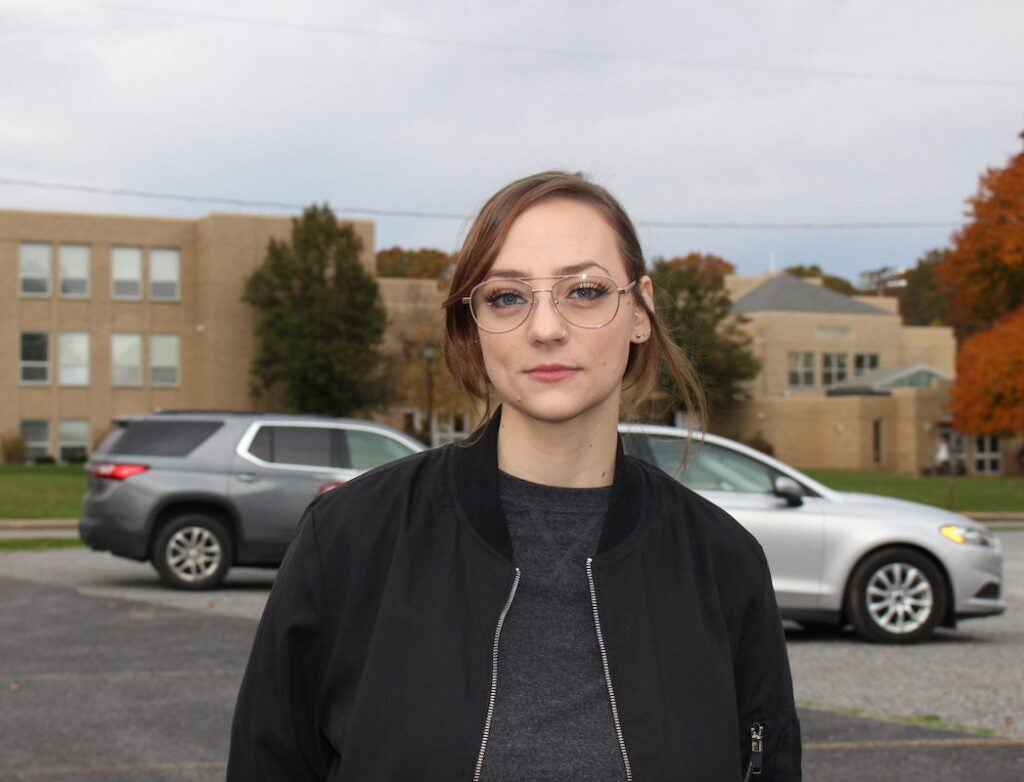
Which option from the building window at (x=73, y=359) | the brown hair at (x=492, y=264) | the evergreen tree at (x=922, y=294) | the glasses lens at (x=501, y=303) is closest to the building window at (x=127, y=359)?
the building window at (x=73, y=359)

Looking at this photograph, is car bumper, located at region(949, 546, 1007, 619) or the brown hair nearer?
the brown hair

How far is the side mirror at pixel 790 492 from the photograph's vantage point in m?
10.8

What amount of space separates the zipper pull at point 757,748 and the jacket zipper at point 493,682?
1.65 feet

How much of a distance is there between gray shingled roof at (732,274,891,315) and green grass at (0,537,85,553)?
64658mm

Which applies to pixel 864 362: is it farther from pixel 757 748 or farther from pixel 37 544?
pixel 757 748

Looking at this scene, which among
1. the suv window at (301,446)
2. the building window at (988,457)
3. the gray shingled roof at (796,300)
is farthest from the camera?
the gray shingled roof at (796,300)

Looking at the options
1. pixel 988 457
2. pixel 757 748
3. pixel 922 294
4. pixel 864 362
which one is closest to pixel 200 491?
pixel 757 748

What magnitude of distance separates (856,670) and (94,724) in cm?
502

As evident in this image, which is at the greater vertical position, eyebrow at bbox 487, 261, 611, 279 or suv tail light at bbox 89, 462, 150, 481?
eyebrow at bbox 487, 261, 611, 279

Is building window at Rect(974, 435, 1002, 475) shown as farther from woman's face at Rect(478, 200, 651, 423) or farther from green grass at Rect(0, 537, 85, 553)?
woman's face at Rect(478, 200, 651, 423)

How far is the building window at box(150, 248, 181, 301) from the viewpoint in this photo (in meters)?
58.6

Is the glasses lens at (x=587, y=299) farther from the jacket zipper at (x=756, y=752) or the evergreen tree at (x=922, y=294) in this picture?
the evergreen tree at (x=922, y=294)

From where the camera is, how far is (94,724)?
750cm

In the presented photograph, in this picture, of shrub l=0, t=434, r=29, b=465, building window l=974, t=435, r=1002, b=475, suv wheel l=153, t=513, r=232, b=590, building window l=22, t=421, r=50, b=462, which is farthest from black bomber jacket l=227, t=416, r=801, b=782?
building window l=974, t=435, r=1002, b=475
